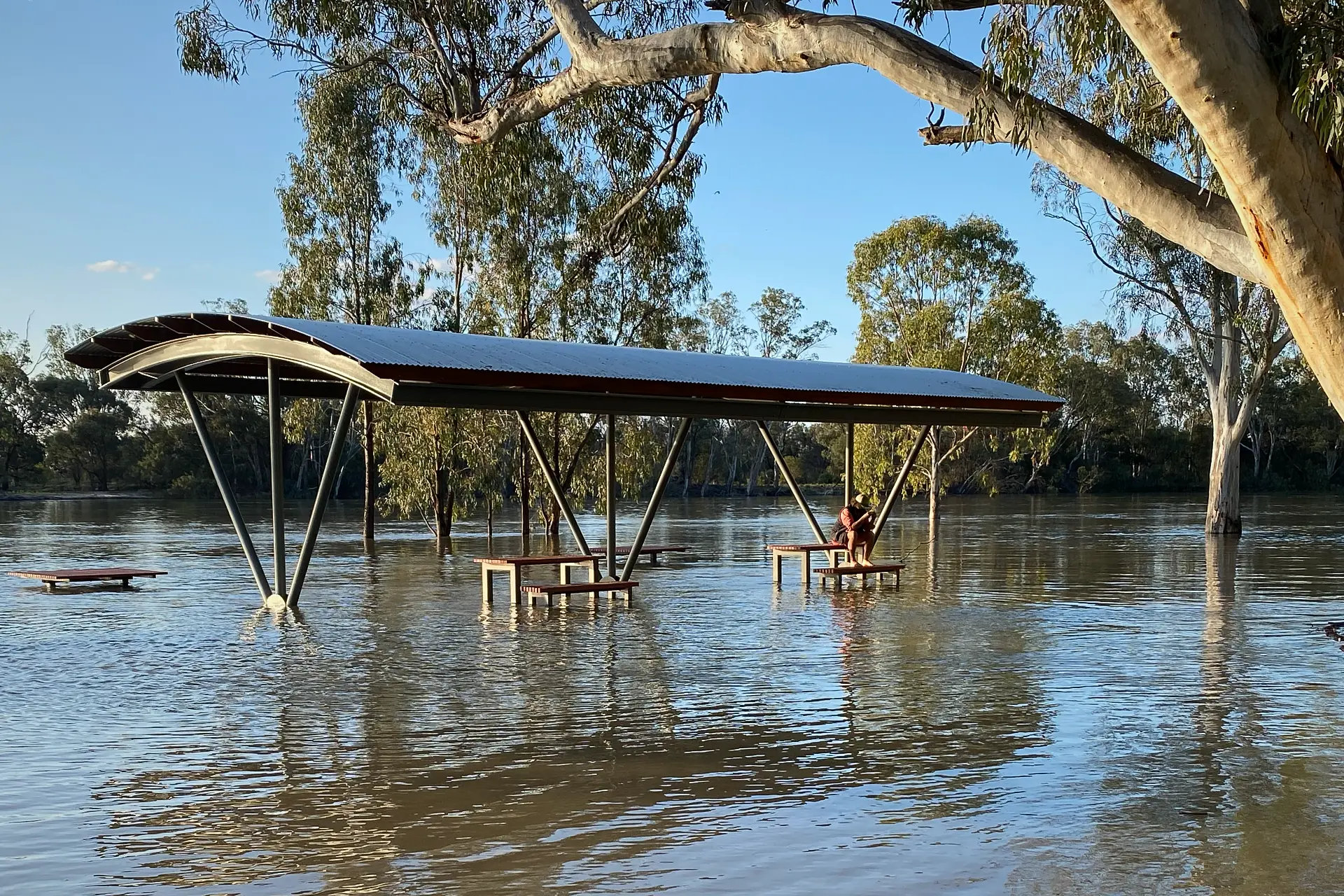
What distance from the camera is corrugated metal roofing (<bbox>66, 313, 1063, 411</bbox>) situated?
12.1 meters

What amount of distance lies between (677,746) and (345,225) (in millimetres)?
25573

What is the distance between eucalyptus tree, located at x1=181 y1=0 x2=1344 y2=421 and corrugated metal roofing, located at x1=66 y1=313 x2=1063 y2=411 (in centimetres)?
237

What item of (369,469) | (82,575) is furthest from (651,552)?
(369,469)

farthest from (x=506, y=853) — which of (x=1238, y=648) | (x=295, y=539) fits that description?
(x=295, y=539)

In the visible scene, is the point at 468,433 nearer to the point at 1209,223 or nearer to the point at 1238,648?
the point at 1238,648

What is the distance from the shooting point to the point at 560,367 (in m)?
13.3

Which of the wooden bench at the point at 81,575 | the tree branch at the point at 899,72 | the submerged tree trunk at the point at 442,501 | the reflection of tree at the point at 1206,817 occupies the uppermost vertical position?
the tree branch at the point at 899,72

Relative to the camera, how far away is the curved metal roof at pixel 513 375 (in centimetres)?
1213

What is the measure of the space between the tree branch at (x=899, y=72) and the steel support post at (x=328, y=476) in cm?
415

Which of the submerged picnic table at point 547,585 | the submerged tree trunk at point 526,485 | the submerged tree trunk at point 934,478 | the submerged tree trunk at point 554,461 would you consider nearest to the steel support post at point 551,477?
the submerged picnic table at point 547,585

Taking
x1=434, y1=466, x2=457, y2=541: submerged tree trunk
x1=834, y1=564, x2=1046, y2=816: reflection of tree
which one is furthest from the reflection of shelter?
x1=434, y1=466, x2=457, y2=541: submerged tree trunk

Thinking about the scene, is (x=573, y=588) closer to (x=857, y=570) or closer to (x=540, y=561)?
(x=540, y=561)

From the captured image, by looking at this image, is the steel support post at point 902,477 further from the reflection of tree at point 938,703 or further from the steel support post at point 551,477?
the steel support post at point 551,477

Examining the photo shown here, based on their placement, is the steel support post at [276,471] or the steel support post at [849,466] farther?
the steel support post at [849,466]
